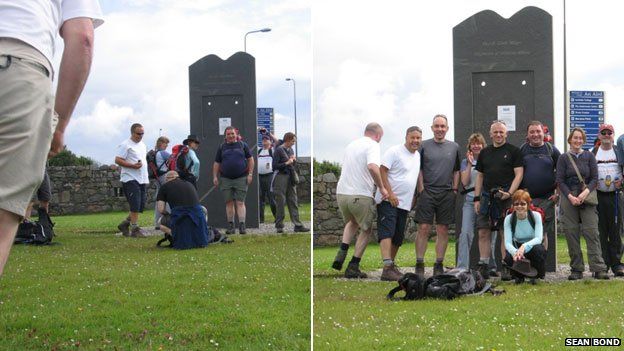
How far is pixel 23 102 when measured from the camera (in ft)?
5.55

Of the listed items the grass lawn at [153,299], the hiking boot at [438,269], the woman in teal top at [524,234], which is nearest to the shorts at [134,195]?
the grass lawn at [153,299]

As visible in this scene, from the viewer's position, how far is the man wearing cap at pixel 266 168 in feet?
30.2

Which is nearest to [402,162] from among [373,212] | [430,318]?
[373,212]

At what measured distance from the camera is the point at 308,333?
3215 mm

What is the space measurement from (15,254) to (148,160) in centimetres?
311

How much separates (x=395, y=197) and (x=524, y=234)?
0.77 metres

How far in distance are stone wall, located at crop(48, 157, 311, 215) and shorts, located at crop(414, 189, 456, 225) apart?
13.8 ft

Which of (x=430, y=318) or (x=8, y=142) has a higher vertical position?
(x=8, y=142)

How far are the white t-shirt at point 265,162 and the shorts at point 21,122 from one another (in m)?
7.58

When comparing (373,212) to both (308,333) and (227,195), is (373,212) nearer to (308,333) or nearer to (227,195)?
(308,333)

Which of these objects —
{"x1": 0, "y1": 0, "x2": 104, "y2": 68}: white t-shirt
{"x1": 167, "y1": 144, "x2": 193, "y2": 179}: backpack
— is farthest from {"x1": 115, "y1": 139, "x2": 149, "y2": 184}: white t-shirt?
{"x1": 0, "y1": 0, "x2": 104, "y2": 68}: white t-shirt

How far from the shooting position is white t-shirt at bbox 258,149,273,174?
935cm

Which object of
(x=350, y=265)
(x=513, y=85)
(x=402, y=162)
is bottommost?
(x=350, y=265)

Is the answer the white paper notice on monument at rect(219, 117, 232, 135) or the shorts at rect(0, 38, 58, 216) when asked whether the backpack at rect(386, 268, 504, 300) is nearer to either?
the shorts at rect(0, 38, 58, 216)
